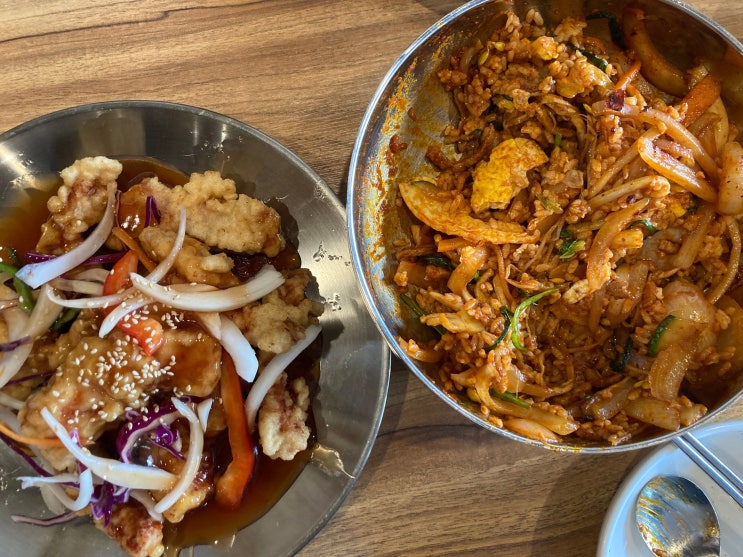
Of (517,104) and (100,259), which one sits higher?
(517,104)

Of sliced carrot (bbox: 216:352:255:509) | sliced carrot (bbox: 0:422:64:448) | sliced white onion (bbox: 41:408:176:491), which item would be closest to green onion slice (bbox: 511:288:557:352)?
sliced carrot (bbox: 216:352:255:509)

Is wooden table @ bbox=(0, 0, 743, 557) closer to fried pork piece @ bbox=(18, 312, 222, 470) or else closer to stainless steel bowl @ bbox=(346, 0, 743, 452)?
stainless steel bowl @ bbox=(346, 0, 743, 452)

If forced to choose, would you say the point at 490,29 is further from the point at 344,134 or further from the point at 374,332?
the point at 374,332

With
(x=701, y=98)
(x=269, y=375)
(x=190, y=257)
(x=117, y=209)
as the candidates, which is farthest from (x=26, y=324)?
(x=701, y=98)

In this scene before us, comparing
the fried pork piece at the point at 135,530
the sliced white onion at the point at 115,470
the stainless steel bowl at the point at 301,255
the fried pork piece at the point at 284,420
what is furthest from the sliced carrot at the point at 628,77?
the fried pork piece at the point at 135,530

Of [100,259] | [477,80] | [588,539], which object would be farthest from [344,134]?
[588,539]
